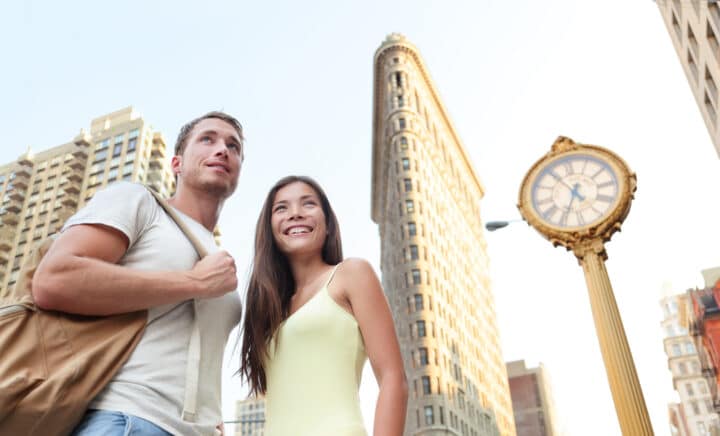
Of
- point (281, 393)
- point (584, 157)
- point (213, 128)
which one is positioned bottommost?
point (281, 393)

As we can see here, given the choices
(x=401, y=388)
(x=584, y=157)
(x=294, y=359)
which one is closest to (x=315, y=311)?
(x=294, y=359)

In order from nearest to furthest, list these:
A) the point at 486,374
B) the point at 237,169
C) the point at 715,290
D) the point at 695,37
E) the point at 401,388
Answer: the point at 401,388
the point at 237,169
the point at 695,37
the point at 715,290
the point at 486,374

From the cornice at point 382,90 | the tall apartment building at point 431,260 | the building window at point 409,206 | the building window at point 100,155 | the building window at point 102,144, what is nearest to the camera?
the tall apartment building at point 431,260

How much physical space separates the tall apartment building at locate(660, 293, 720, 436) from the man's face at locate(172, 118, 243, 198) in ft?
338

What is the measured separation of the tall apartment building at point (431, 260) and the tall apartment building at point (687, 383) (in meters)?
33.2

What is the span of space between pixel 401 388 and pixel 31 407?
55.7 inches

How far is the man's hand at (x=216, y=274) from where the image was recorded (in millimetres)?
2316

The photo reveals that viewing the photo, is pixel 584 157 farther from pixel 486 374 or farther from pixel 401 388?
pixel 486 374

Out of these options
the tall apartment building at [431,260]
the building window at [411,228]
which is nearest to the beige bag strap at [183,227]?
the tall apartment building at [431,260]

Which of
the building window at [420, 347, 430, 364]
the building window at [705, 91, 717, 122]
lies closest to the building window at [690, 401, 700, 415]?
the building window at [420, 347, 430, 364]

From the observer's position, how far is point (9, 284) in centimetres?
6650

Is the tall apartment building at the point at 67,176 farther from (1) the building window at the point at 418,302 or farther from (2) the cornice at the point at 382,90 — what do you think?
(1) the building window at the point at 418,302

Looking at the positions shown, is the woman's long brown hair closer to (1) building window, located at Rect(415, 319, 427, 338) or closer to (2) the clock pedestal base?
(2) the clock pedestal base

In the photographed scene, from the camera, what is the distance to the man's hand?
232 cm
